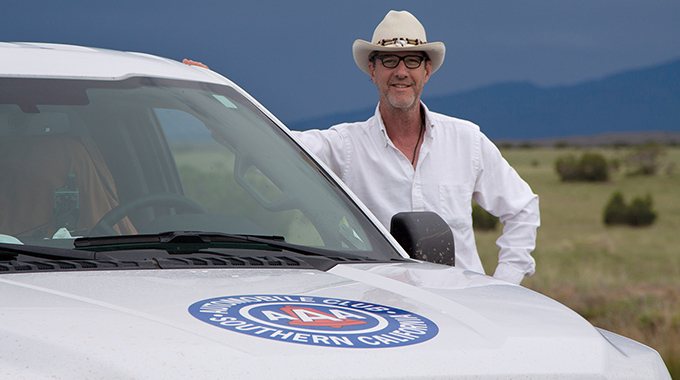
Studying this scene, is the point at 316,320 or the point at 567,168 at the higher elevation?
the point at 316,320

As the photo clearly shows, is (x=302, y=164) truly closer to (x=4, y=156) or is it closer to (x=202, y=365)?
(x=4, y=156)

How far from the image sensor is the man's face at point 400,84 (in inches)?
164

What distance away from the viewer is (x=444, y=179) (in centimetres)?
413

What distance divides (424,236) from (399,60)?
188 cm

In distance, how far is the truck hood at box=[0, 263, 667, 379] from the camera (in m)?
1.46

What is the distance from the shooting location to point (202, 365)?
144 cm

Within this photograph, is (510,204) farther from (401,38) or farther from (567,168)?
(567,168)

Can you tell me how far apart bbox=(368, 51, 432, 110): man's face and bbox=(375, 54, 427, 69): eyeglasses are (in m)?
0.02

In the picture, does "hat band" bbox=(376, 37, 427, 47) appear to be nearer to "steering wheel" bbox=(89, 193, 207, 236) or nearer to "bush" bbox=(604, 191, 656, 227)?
"steering wheel" bbox=(89, 193, 207, 236)

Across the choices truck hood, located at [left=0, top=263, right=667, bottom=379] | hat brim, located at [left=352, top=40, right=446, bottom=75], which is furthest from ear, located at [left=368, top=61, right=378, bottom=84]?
truck hood, located at [left=0, top=263, right=667, bottom=379]

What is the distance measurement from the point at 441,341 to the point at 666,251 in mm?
28586

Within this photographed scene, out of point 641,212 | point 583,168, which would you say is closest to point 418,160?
point 641,212

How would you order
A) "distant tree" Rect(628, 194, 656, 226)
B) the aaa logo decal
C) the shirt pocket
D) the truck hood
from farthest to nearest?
"distant tree" Rect(628, 194, 656, 226) → the shirt pocket → the aaa logo decal → the truck hood

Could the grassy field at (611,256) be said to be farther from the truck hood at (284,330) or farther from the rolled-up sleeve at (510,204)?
the truck hood at (284,330)
